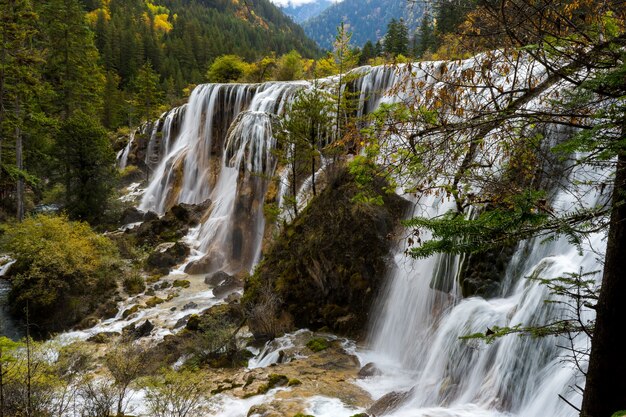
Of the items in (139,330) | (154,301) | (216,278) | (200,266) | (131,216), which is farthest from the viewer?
(131,216)

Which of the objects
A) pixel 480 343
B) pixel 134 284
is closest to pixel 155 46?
pixel 134 284

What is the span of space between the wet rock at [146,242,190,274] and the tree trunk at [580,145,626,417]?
18.2 m

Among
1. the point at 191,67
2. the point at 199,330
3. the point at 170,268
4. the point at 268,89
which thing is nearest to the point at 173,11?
the point at 191,67

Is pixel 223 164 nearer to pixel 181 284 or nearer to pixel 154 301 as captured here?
pixel 181 284

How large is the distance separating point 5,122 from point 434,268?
19.1m

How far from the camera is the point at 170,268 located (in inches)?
742

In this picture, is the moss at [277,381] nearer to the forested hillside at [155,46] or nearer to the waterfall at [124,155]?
the waterfall at [124,155]

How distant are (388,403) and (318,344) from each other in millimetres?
3199

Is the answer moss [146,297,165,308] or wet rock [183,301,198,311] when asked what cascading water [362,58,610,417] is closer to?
wet rock [183,301,198,311]

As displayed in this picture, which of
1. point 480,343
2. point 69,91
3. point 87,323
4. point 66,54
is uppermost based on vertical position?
point 66,54

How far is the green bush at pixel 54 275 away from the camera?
13695 millimetres

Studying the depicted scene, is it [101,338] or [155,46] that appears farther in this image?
[155,46]

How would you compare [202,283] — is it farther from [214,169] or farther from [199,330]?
[214,169]

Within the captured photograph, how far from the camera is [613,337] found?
8.07 feet
